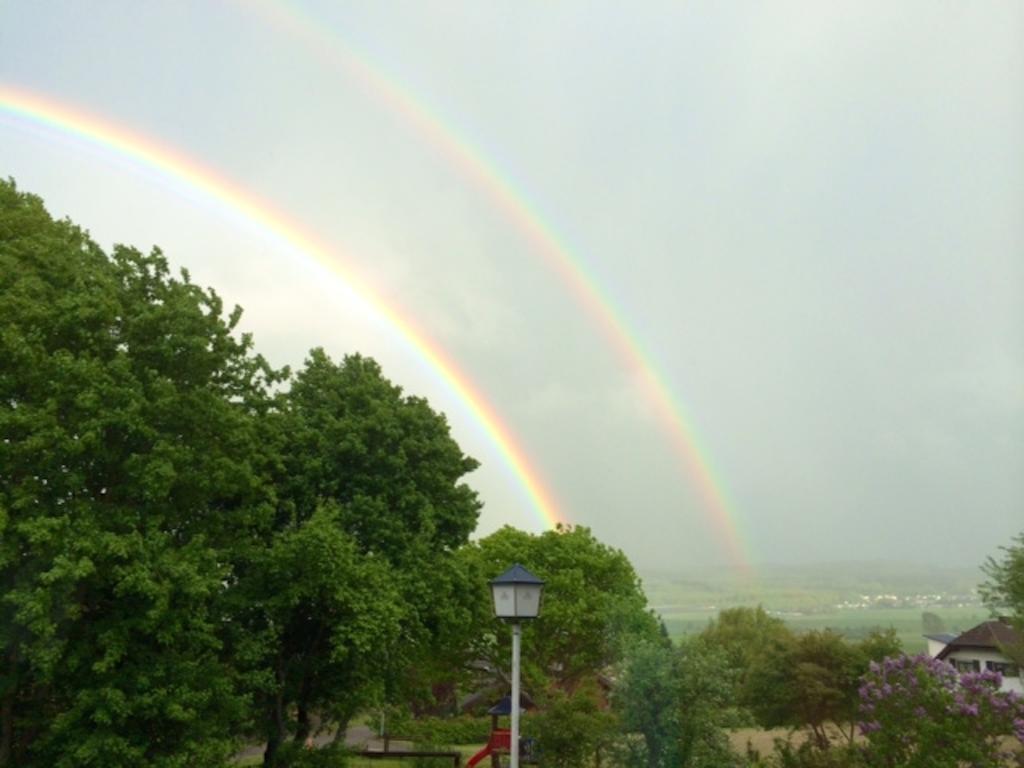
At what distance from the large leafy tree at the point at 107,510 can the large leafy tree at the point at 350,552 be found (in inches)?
72.1

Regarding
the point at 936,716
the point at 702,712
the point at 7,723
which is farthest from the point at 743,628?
the point at 7,723

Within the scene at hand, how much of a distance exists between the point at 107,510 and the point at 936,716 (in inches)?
708

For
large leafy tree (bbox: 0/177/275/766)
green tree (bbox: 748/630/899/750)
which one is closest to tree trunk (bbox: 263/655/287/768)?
large leafy tree (bbox: 0/177/275/766)

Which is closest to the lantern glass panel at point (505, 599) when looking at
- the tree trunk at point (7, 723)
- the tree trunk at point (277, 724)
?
the tree trunk at point (7, 723)

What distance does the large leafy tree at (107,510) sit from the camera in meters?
16.7

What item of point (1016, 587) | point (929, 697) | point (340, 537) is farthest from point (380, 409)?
point (1016, 587)

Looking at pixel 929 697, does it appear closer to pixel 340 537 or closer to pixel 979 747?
pixel 979 747

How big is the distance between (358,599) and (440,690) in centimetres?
3594

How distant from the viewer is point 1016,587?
2227 centimetres

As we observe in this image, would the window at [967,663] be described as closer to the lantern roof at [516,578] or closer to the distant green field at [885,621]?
the distant green field at [885,621]

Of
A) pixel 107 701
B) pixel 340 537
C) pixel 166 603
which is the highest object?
pixel 340 537

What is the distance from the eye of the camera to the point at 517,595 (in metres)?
11.7

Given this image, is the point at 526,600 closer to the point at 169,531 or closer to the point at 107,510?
the point at 107,510

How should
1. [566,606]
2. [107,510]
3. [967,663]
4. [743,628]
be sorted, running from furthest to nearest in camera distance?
[743,628], [967,663], [566,606], [107,510]
